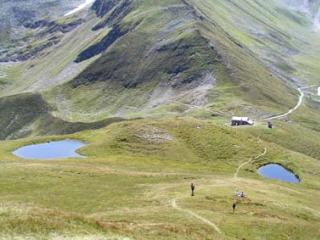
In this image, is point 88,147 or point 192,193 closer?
point 192,193

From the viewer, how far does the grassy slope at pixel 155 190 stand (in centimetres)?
5300

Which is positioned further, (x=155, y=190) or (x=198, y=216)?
(x=155, y=190)

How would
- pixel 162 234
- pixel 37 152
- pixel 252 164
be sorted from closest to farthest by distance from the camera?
pixel 162 234 < pixel 252 164 < pixel 37 152

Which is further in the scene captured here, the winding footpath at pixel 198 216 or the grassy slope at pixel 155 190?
the winding footpath at pixel 198 216

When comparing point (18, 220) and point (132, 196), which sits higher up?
point (18, 220)

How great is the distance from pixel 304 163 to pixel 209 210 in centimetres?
7751

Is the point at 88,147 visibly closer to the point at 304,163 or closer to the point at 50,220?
the point at 304,163

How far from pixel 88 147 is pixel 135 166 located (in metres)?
29.2

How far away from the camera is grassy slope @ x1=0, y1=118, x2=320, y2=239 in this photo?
53.0 meters

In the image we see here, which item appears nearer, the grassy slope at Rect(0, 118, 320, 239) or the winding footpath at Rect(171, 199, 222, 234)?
the grassy slope at Rect(0, 118, 320, 239)

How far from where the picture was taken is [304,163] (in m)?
146

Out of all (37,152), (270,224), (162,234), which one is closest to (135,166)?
(37,152)

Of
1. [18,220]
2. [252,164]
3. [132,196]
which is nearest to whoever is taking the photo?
[18,220]

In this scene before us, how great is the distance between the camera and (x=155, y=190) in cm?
8900
